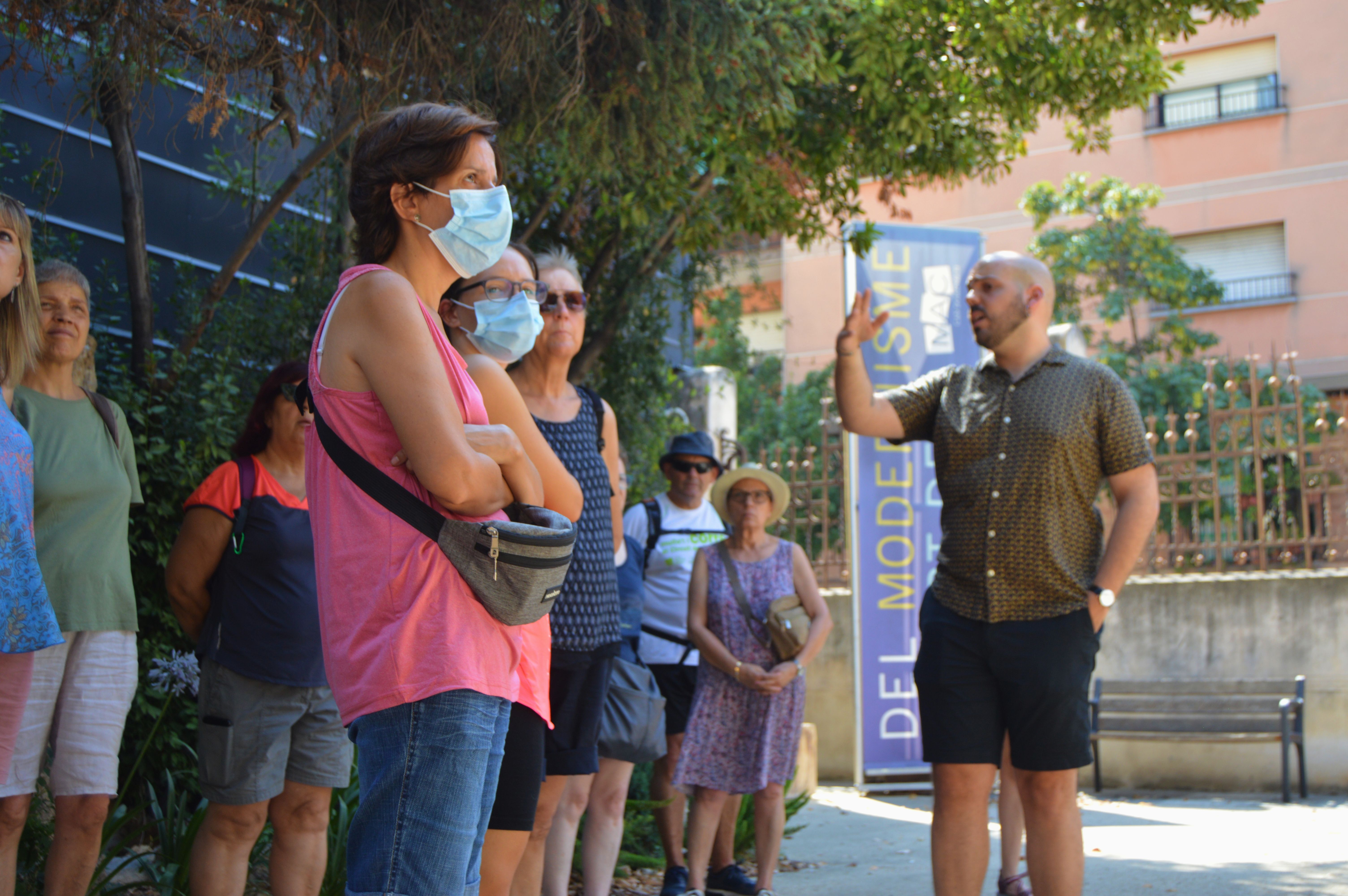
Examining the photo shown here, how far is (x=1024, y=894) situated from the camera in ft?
15.8

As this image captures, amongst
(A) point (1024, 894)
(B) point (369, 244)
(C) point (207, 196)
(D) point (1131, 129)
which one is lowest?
(A) point (1024, 894)

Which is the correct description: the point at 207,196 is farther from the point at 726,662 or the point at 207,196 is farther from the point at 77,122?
the point at 726,662

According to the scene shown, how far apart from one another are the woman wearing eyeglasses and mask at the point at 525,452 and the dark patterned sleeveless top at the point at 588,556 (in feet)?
0.34

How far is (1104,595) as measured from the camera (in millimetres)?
3525

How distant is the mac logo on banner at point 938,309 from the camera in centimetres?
889

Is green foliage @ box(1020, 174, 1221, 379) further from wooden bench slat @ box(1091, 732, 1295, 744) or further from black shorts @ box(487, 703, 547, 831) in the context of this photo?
black shorts @ box(487, 703, 547, 831)

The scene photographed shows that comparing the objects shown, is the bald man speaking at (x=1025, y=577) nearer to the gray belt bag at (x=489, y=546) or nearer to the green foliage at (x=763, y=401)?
the gray belt bag at (x=489, y=546)

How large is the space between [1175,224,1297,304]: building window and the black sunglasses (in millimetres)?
17150

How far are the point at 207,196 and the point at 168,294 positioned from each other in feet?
2.37

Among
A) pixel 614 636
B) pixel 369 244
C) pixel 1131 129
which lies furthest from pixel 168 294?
pixel 1131 129

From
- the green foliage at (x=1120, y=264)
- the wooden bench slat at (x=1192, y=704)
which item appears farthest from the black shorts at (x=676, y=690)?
the green foliage at (x=1120, y=264)

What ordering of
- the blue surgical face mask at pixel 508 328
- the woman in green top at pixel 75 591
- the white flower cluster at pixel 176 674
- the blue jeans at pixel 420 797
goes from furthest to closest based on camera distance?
the white flower cluster at pixel 176 674 → the woman in green top at pixel 75 591 → the blue surgical face mask at pixel 508 328 → the blue jeans at pixel 420 797

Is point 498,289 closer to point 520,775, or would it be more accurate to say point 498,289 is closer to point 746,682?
point 520,775

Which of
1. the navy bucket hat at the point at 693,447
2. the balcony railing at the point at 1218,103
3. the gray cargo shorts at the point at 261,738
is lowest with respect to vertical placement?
the gray cargo shorts at the point at 261,738
